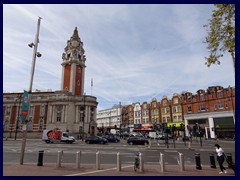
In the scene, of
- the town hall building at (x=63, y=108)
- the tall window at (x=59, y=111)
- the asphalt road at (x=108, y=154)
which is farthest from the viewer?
the tall window at (x=59, y=111)

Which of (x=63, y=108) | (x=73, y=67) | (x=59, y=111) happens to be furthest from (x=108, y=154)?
(x=73, y=67)

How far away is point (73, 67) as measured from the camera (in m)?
58.6

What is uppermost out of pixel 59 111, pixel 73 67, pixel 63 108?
pixel 73 67

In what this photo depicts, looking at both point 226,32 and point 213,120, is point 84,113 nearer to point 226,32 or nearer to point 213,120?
point 213,120

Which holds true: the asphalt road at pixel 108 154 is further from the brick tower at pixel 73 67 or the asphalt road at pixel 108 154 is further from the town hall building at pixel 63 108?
the brick tower at pixel 73 67

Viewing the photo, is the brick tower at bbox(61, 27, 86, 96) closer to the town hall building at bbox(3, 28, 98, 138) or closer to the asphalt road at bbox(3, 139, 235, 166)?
the town hall building at bbox(3, 28, 98, 138)

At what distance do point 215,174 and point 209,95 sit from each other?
4406 cm

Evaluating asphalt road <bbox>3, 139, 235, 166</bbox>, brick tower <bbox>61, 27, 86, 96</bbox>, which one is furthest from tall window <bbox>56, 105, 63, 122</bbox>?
asphalt road <bbox>3, 139, 235, 166</bbox>

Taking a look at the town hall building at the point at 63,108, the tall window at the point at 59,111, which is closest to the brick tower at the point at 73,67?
the town hall building at the point at 63,108

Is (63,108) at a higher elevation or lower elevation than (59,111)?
higher

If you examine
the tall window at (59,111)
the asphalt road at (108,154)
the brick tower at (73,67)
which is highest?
the brick tower at (73,67)

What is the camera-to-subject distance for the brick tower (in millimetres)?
58000

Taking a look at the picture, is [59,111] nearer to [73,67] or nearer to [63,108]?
[63,108]

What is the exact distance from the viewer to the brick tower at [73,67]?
190ft
